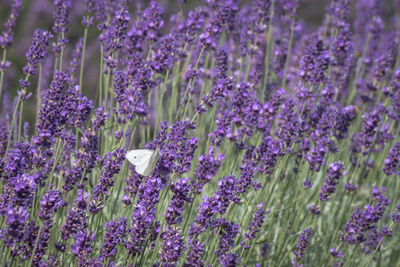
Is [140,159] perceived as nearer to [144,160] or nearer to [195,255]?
[144,160]

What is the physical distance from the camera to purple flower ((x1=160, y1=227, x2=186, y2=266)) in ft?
7.53

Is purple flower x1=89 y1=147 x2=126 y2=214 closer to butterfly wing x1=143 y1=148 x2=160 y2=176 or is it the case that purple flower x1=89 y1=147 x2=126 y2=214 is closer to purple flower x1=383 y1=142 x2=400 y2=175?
butterfly wing x1=143 y1=148 x2=160 y2=176

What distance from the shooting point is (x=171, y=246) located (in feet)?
7.57

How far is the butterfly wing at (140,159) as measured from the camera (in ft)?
8.34

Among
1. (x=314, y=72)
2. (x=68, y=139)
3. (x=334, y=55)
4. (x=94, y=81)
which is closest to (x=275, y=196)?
(x=314, y=72)

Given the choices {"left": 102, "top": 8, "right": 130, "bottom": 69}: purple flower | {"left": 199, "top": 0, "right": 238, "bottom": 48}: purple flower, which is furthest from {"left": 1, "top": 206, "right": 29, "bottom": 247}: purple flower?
{"left": 199, "top": 0, "right": 238, "bottom": 48}: purple flower

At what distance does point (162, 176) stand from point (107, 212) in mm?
1254

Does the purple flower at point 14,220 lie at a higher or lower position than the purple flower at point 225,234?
higher

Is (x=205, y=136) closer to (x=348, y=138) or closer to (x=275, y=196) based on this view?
(x=275, y=196)

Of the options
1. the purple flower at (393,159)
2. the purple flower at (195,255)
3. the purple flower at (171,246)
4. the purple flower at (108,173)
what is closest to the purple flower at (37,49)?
the purple flower at (108,173)

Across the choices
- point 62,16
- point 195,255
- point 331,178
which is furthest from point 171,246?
point 62,16

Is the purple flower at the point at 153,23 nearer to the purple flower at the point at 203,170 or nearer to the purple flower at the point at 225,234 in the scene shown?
the purple flower at the point at 203,170

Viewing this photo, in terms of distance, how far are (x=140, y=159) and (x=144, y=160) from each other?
21mm

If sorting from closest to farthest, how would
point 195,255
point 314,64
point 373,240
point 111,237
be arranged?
point 111,237 < point 195,255 < point 373,240 < point 314,64
